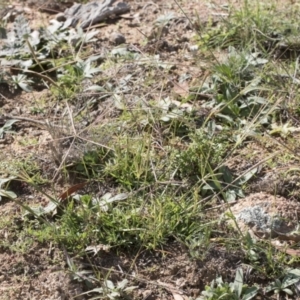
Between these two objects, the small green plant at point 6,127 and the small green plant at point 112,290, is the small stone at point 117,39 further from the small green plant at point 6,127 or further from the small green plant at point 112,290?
the small green plant at point 112,290

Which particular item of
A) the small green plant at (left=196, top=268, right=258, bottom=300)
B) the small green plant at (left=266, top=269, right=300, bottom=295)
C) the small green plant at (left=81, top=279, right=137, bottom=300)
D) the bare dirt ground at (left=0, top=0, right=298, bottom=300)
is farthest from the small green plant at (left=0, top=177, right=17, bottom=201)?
the small green plant at (left=266, top=269, right=300, bottom=295)

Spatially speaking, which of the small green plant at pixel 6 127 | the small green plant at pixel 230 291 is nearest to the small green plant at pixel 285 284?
the small green plant at pixel 230 291

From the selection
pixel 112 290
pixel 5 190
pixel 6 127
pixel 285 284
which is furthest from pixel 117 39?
pixel 285 284

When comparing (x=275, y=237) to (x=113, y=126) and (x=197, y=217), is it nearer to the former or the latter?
(x=197, y=217)

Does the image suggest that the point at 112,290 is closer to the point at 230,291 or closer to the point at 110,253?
the point at 110,253

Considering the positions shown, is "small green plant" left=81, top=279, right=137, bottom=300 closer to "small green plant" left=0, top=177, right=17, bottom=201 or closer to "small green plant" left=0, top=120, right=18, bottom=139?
"small green plant" left=0, top=177, right=17, bottom=201

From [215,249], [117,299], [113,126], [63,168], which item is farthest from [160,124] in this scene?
[117,299]

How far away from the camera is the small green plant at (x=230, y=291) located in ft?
8.62

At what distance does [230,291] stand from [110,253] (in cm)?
49

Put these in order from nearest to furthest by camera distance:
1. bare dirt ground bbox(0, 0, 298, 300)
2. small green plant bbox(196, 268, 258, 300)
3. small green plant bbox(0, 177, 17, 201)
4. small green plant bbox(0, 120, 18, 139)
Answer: small green plant bbox(196, 268, 258, 300) → bare dirt ground bbox(0, 0, 298, 300) → small green plant bbox(0, 177, 17, 201) → small green plant bbox(0, 120, 18, 139)

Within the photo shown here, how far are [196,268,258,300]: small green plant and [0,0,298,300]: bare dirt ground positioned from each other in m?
0.06

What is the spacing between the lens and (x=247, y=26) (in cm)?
369

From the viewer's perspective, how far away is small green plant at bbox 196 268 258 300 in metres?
2.63

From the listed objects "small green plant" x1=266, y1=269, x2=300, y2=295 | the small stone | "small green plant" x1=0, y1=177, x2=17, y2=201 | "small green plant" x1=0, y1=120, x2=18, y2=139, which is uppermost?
the small stone
